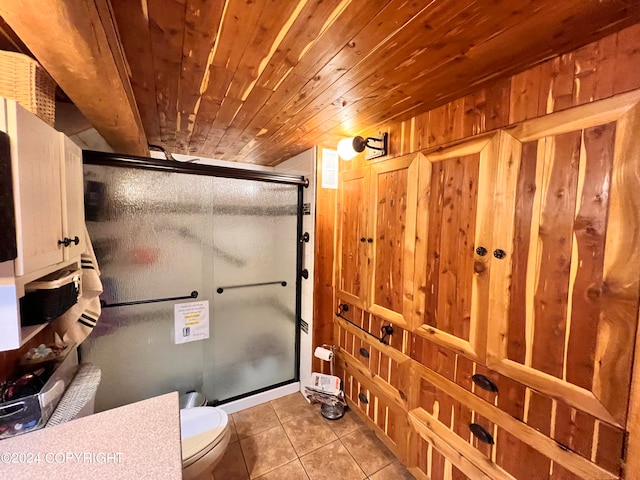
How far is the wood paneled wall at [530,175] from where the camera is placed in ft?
2.61

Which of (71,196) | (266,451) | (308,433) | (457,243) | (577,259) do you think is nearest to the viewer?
(577,259)

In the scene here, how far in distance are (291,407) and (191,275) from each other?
1367mm

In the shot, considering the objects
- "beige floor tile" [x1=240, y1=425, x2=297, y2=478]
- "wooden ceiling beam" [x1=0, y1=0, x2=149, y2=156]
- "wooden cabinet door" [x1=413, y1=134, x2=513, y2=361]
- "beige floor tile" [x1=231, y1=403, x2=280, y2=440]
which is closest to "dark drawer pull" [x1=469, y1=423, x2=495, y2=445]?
"wooden cabinet door" [x1=413, y1=134, x2=513, y2=361]

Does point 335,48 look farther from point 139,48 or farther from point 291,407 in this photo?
point 291,407

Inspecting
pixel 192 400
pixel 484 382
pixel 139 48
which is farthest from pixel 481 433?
pixel 139 48

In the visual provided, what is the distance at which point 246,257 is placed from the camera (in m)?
2.07

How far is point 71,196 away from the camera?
1074 mm

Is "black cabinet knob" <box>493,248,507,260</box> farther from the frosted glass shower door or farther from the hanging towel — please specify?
the hanging towel

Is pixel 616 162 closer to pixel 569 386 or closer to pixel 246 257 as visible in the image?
pixel 569 386

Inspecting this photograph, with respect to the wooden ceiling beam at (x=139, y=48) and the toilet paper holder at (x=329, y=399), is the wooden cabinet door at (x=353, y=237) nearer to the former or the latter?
the toilet paper holder at (x=329, y=399)

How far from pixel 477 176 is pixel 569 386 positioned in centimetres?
85

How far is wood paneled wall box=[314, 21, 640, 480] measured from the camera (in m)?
0.79

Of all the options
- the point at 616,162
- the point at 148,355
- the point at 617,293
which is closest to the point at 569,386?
the point at 617,293

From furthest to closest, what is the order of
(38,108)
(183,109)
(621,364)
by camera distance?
1. (183,109)
2. (38,108)
3. (621,364)
